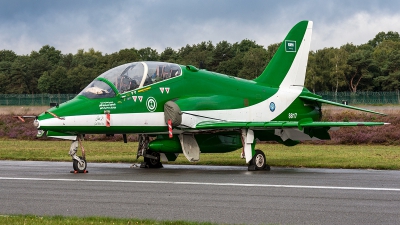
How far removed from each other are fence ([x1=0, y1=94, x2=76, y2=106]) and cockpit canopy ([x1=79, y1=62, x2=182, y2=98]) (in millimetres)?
37476

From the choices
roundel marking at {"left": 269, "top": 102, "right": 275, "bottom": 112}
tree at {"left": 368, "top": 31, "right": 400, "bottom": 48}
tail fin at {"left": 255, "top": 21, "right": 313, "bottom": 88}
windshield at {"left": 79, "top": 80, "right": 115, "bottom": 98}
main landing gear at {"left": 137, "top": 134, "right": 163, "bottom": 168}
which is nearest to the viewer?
windshield at {"left": 79, "top": 80, "right": 115, "bottom": 98}

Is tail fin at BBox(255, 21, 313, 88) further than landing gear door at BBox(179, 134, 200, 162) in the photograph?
Yes

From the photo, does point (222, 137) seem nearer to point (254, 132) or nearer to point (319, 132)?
point (254, 132)

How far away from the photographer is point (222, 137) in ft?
67.5

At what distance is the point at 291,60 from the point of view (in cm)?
2331

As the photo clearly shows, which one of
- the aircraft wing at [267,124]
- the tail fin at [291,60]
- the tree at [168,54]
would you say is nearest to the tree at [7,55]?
the tree at [168,54]

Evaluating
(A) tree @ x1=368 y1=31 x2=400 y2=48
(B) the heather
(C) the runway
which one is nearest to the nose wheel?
(C) the runway

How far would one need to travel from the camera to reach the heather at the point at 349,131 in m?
38.5

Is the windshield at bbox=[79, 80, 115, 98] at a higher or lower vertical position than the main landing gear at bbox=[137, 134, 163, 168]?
higher

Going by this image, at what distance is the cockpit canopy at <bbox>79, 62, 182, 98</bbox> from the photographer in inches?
730

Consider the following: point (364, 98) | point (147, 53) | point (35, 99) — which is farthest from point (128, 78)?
point (147, 53)

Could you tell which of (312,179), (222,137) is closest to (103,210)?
(312,179)

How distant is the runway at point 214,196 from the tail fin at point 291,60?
19.5ft

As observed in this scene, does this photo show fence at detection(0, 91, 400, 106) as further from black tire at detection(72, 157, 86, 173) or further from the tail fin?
black tire at detection(72, 157, 86, 173)
